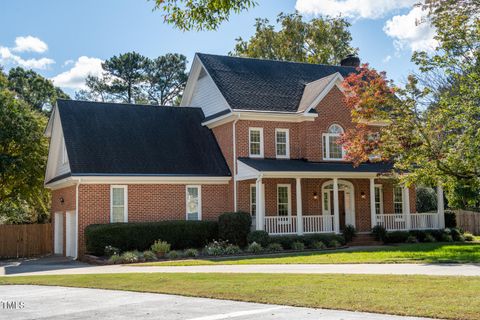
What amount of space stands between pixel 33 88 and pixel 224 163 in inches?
1336

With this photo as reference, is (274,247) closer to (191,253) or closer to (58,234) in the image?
(191,253)

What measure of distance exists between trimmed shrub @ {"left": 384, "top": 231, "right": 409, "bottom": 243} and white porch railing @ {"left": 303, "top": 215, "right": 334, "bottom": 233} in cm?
278

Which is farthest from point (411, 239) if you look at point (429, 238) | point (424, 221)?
point (424, 221)

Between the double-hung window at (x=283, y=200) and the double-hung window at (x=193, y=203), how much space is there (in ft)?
13.0

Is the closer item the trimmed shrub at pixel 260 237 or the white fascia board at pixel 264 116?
the trimmed shrub at pixel 260 237

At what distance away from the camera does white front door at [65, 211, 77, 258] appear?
29.0 meters

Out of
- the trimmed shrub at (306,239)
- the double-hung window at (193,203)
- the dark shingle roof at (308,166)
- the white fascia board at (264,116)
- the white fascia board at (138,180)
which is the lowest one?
the trimmed shrub at (306,239)

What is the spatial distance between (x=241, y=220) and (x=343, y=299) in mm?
16235

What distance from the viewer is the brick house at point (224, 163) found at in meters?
27.9

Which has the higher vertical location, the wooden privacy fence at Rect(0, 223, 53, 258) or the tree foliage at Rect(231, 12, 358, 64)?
the tree foliage at Rect(231, 12, 358, 64)

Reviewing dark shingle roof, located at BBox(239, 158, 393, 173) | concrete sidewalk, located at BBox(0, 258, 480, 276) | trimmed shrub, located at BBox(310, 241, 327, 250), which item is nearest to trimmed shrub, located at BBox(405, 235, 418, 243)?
dark shingle roof, located at BBox(239, 158, 393, 173)

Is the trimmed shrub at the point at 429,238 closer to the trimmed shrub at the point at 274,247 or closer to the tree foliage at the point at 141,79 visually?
the trimmed shrub at the point at 274,247

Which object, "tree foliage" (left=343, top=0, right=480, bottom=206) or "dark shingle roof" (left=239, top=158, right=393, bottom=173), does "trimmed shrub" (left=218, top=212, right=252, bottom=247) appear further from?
"tree foliage" (left=343, top=0, right=480, bottom=206)

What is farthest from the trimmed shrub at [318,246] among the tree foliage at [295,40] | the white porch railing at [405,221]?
the tree foliage at [295,40]
